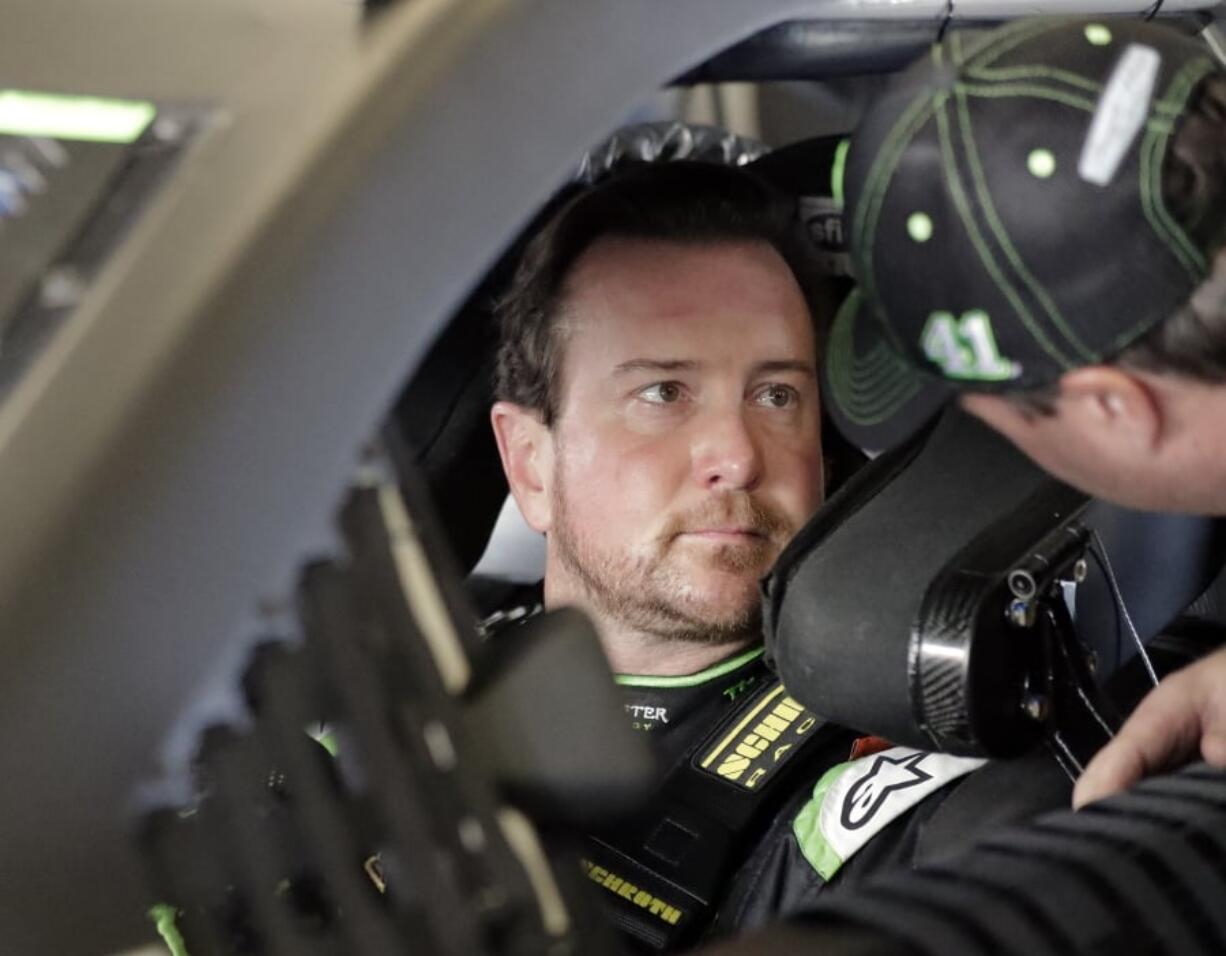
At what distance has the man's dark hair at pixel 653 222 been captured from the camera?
181 cm

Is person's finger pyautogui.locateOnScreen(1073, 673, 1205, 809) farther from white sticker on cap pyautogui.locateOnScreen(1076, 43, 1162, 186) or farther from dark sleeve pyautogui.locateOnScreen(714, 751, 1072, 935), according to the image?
white sticker on cap pyautogui.locateOnScreen(1076, 43, 1162, 186)

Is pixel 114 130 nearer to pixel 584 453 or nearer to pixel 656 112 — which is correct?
pixel 584 453

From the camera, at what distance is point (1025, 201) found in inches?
34.4

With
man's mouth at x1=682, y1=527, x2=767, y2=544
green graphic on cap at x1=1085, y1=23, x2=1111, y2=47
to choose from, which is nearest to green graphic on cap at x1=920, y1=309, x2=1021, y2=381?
green graphic on cap at x1=1085, y1=23, x2=1111, y2=47

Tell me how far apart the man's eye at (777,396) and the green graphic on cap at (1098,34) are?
2.74 ft

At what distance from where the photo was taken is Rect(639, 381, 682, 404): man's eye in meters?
1.72

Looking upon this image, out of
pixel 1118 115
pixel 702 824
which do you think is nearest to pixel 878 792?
pixel 702 824

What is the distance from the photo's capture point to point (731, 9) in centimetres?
74

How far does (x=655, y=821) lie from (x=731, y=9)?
92cm

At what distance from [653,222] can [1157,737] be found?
934 millimetres

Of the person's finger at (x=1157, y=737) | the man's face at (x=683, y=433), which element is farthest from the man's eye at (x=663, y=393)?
the person's finger at (x=1157, y=737)

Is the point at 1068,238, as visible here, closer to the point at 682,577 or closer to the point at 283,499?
the point at 283,499

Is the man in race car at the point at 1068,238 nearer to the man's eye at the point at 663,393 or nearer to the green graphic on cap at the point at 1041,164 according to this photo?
the green graphic on cap at the point at 1041,164

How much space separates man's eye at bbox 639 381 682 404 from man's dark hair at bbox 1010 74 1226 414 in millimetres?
847
